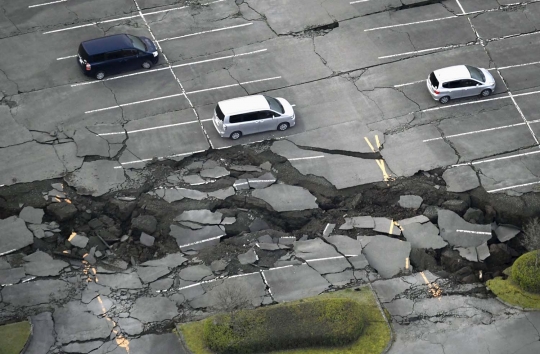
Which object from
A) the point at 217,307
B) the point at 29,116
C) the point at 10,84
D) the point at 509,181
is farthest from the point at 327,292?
the point at 10,84

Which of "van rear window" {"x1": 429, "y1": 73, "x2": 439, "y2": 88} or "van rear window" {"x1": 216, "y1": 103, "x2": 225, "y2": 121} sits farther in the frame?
"van rear window" {"x1": 429, "y1": 73, "x2": 439, "y2": 88}

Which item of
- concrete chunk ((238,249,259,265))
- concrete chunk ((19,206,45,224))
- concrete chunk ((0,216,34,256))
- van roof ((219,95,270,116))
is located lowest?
concrete chunk ((0,216,34,256))

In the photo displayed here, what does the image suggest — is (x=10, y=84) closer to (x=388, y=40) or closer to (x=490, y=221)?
(x=388, y=40)

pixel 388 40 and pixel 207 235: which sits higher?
pixel 388 40

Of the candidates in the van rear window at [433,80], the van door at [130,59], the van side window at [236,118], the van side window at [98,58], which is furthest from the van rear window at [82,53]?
the van rear window at [433,80]

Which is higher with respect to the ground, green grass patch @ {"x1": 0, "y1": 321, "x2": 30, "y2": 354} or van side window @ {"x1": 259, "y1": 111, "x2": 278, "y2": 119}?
van side window @ {"x1": 259, "y1": 111, "x2": 278, "y2": 119}

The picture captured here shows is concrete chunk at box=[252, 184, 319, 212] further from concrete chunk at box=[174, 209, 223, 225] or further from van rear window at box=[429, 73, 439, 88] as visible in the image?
van rear window at box=[429, 73, 439, 88]

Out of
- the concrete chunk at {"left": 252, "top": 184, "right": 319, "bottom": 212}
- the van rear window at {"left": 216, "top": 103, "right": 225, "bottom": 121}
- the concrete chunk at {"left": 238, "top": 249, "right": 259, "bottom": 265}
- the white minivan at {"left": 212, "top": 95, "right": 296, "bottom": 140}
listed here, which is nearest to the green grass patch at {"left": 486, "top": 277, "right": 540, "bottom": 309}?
the concrete chunk at {"left": 252, "top": 184, "right": 319, "bottom": 212}
